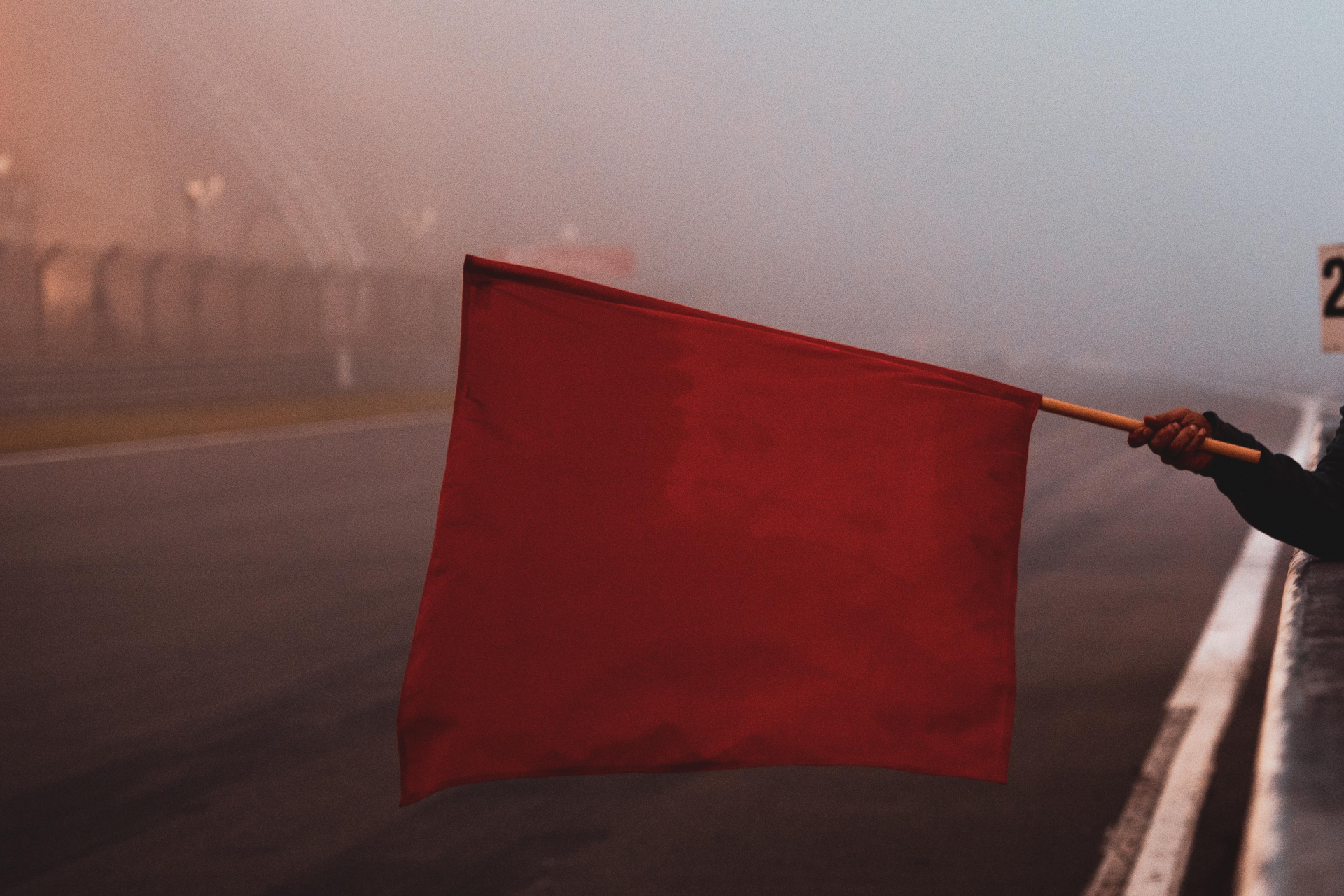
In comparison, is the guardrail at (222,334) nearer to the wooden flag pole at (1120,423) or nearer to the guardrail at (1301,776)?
the wooden flag pole at (1120,423)

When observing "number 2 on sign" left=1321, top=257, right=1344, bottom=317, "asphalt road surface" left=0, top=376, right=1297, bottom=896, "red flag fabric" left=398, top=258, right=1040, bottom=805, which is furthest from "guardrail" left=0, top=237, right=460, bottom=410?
"red flag fabric" left=398, top=258, right=1040, bottom=805

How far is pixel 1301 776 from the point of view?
4.06ft

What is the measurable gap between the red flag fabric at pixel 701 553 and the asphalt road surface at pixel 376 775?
127 cm

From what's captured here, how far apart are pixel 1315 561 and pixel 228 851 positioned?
2.98 metres

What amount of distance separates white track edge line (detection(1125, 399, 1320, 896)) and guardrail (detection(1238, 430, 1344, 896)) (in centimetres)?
224

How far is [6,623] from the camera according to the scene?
7.22m

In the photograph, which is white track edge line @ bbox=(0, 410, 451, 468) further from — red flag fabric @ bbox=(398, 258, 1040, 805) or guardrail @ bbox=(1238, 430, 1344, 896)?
guardrail @ bbox=(1238, 430, 1344, 896)

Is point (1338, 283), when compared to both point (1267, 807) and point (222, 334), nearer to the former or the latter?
point (1267, 807)

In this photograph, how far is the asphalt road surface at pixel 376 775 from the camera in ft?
13.0

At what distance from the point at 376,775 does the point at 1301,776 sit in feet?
13.0

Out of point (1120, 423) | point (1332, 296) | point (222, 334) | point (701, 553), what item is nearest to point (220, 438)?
point (1332, 296)

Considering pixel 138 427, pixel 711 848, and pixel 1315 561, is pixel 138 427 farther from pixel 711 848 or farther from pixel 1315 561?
pixel 1315 561

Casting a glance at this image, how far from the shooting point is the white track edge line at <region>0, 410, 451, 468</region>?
53.7ft

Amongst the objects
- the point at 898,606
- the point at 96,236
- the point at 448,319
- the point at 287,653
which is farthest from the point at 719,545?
the point at 96,236
